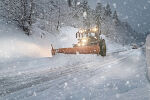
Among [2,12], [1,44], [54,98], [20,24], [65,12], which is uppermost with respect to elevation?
[65,12]

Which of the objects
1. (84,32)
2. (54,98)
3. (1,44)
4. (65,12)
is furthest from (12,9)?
(65,12)

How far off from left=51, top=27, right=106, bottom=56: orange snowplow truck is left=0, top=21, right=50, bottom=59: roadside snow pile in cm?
590

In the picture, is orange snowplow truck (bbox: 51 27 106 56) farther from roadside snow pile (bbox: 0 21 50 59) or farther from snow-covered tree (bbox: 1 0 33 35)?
snow-covered tree (bbox: 1 0 33 35)

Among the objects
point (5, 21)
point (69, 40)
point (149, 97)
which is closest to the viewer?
point (149, 97)

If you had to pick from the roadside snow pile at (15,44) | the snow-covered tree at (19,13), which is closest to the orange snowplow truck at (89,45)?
the roadside snow pile at (15,44)

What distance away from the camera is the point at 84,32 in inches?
800

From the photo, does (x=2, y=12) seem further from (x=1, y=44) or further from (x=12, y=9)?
(x=1, y=44)

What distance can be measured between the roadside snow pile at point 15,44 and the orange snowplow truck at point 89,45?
590cm

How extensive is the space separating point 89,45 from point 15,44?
36.5 ft

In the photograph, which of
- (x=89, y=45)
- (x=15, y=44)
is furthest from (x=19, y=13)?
(x=89, y=45)

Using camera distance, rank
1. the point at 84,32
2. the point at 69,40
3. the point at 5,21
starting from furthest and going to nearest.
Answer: the point at 69,40, the point at 5,21, the point at 84,32

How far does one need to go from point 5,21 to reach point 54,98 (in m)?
28.3

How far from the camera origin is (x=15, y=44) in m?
26.2

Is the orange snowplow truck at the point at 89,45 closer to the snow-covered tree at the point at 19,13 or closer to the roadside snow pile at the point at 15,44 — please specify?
the roadside snow pile at the point at 15,44
